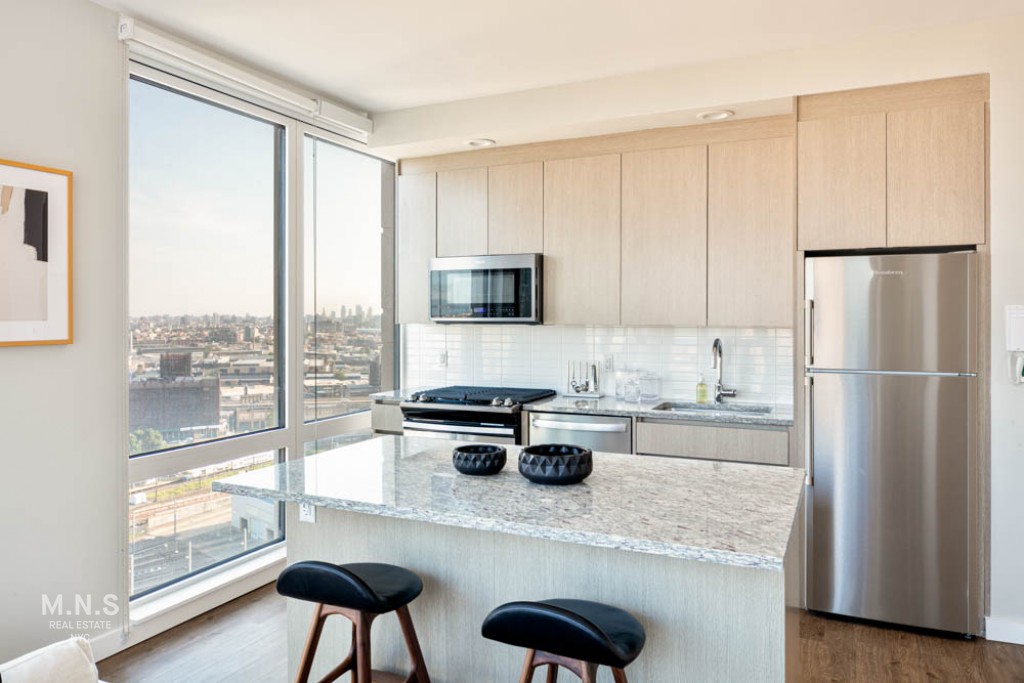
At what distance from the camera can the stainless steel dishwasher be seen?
379cm

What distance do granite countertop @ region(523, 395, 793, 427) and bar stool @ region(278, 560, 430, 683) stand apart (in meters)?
1.94

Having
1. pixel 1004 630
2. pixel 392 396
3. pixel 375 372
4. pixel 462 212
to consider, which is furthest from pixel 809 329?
pixel 375 372

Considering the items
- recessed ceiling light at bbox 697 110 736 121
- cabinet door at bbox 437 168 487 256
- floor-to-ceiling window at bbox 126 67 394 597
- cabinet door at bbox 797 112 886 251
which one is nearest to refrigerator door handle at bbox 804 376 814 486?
cabinet door at bbox 797 112 886 251

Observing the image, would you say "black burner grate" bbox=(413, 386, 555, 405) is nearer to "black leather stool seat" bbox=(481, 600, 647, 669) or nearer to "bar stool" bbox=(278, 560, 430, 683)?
"bar stool" bbox=(278, 560, 430, 683)

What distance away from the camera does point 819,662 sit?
115 inches

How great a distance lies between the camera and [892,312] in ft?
10.5

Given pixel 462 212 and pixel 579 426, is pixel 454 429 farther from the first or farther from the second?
pixel 462 212

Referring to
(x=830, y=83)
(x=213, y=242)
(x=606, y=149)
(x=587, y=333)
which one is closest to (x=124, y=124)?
(x=213, y=242)

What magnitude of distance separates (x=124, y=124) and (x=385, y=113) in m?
1.80

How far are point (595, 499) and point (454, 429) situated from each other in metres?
2.32

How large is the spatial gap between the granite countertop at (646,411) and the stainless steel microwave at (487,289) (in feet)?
1.89

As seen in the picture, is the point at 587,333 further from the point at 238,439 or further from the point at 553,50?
the point at 238,439

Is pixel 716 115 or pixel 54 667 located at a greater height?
pixel 716 115

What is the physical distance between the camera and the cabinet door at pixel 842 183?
3.30 meters
